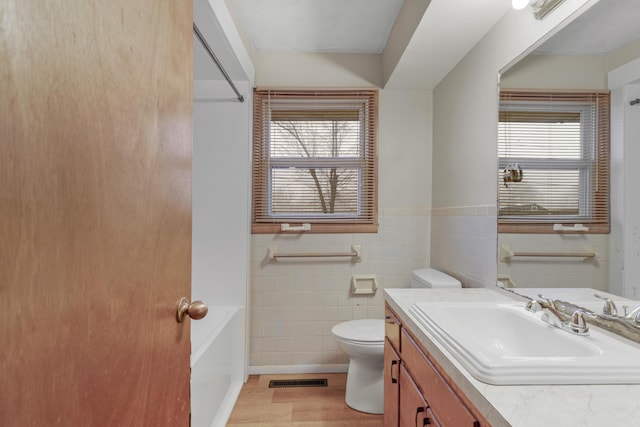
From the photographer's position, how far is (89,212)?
51 cm

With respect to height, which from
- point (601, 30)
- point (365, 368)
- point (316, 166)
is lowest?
point (365, 368)

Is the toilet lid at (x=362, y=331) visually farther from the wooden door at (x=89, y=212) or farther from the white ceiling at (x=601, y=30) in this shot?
the white ceiling at (x=601, y=30)

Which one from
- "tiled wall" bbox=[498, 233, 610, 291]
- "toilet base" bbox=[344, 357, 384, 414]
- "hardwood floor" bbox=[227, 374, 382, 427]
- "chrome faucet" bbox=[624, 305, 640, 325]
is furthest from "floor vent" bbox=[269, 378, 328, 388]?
"chrome faucet" bbox=[624, 305, 640, 325]

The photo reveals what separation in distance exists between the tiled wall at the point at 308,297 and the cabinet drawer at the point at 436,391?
4.07 ft

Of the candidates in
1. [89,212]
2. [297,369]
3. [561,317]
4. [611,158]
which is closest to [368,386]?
[297,369]

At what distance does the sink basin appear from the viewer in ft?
2.56

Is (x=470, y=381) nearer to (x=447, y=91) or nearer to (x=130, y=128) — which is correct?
(x=130, y=128)

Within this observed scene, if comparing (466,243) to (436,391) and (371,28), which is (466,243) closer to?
(436,391)

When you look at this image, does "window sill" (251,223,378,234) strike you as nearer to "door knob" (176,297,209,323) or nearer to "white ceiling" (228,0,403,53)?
"white ceiling" (228,0,403,53)

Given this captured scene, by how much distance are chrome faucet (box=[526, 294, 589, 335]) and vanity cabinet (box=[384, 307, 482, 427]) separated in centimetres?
44

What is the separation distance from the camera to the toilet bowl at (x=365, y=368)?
2.01 meters

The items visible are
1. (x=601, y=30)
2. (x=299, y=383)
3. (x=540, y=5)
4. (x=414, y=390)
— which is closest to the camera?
(x=601, y=30)

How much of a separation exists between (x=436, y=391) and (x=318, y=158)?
1.91 metres

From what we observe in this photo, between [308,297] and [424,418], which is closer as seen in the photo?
[424,418]
